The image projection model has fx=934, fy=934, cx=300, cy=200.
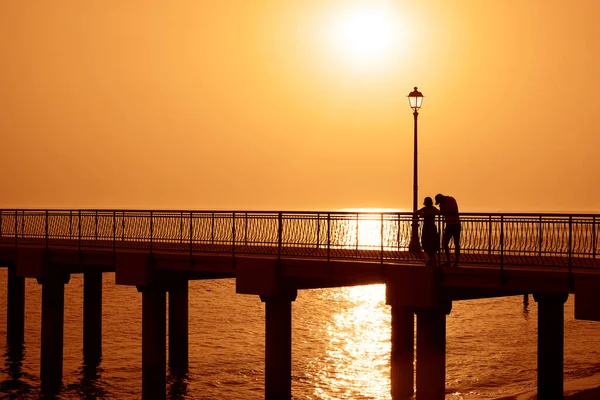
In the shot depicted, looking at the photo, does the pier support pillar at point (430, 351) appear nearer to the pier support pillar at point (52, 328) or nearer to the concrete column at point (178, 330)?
the concrete column at point (178, 330)

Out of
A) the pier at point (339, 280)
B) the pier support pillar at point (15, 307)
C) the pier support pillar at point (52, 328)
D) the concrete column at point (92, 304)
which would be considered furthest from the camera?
the pier support pillar at point (15, 307)

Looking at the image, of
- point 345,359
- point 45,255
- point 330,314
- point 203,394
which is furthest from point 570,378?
point 330,314

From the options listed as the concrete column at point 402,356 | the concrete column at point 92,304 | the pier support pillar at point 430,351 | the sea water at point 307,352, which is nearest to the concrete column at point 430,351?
the pier support pillar at point 430,351

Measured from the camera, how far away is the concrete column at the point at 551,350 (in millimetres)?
25203

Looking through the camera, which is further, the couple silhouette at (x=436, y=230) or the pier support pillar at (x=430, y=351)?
the couple silhouette at (x=436, y=230)

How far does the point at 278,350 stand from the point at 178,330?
11.0 metres

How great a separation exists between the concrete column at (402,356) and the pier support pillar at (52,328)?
11005 millimetres

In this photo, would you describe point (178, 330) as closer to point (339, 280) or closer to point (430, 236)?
point (339, 280)

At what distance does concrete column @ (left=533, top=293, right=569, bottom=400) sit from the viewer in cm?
2520

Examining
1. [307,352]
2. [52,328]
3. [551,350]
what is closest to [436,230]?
[551,350]

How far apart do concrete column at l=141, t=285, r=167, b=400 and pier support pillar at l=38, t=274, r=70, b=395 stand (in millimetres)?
5339

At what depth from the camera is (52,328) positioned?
30641 mm

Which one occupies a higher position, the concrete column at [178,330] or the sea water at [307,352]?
the concrete column at [178,330]

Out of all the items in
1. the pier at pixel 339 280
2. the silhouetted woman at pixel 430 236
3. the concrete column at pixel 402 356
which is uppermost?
the silhouetted woman at pixel 430 236
